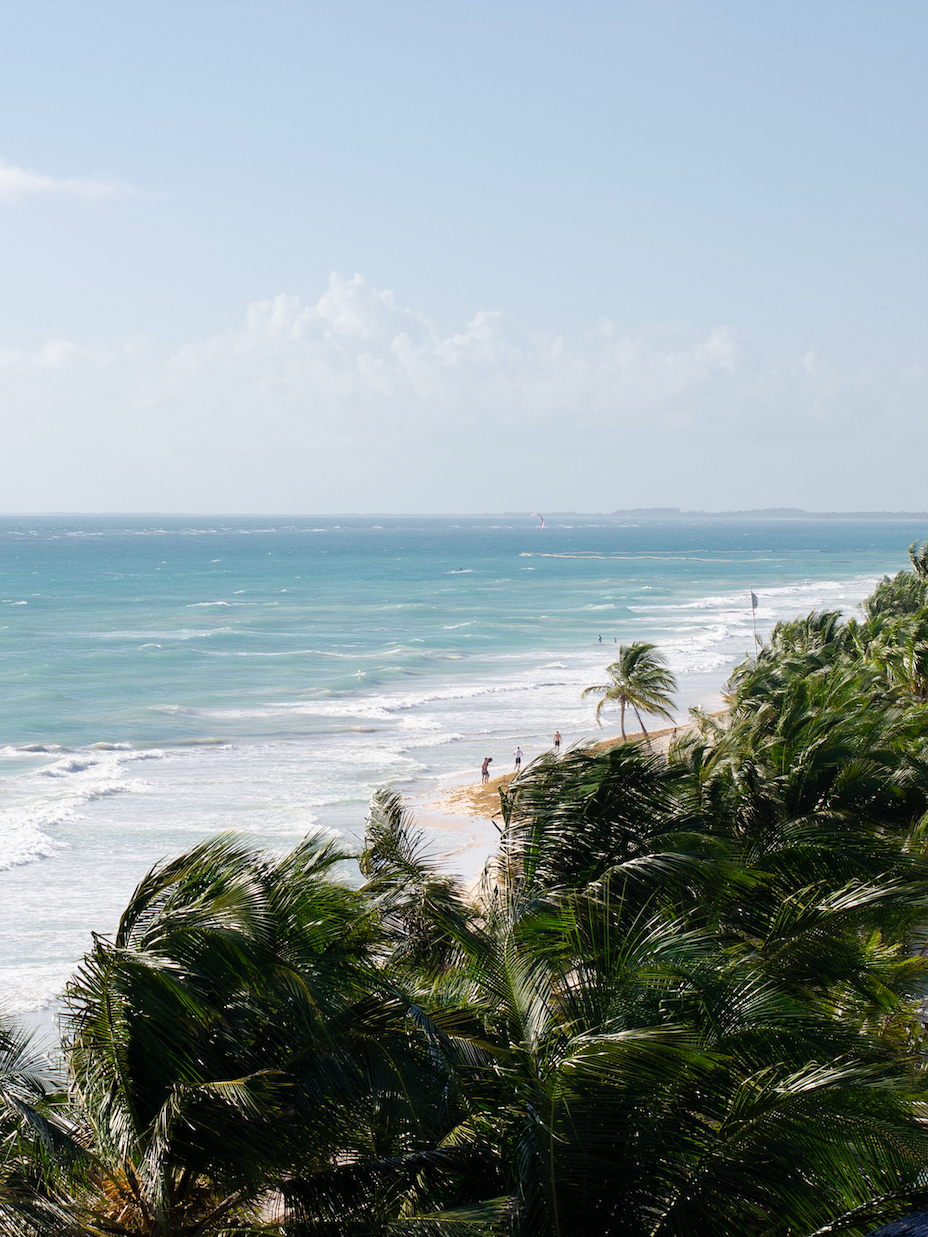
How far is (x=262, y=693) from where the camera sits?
154 feet

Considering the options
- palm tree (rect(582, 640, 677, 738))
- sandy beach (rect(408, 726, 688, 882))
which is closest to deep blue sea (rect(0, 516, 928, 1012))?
sandy beach (rect(408, 726, 688, 882))

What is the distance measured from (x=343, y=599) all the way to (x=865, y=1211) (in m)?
87.5

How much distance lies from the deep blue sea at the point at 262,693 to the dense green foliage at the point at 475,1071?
1147 cm

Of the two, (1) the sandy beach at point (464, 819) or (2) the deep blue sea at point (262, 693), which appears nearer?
(1) the sandy beach at point (464, 819)

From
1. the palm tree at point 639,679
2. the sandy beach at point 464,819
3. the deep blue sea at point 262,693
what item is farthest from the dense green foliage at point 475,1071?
the palm tree at point 639,679

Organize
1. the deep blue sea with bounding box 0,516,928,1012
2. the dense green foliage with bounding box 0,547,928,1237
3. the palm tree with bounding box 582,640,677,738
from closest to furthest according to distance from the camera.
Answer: the dense green foliage with bounding box 0,547,928,1237 → the deep blue sea with bounding box 0,516,928,1012 → the palm tree with bounding box 582,640,677,738

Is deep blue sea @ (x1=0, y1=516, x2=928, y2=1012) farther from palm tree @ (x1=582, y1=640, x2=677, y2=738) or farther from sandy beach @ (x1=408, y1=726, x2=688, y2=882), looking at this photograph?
palm tree @ (x1=582, y1=640, x2=677, y2=738)

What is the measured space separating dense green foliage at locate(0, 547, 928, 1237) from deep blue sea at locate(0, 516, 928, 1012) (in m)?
11.5

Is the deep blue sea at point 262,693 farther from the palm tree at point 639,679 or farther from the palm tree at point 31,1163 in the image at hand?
the palm tree at point 31,1163

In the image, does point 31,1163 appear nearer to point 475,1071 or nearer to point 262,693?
point 475,1071

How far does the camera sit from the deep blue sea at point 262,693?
24828mm

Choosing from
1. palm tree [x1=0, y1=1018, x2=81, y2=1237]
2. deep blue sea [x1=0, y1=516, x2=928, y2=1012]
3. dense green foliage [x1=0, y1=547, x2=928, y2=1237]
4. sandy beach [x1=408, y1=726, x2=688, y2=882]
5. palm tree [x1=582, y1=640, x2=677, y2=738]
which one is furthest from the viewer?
palm tree [x1=582, y1=640, x2=677, y2=738]

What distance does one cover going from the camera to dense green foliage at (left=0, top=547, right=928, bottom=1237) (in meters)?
5.41

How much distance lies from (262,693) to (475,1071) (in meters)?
41.5
